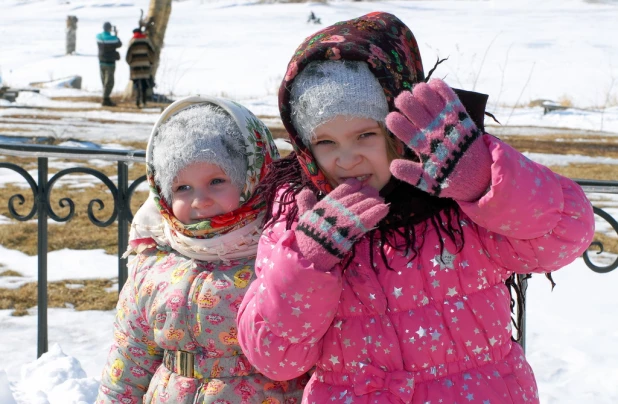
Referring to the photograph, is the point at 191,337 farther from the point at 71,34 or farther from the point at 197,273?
the point at 71,34

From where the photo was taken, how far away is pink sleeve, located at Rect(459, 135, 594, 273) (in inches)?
64.7

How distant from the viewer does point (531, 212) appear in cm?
165

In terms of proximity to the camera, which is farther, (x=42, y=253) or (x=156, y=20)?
(x=156, y=20)

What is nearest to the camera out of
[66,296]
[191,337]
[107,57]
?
[191,337]

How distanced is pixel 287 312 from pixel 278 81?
21.7 metres

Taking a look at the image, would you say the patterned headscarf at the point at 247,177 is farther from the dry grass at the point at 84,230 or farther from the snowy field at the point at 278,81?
the dry grass at the point at 84,230

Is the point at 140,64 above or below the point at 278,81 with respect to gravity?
above

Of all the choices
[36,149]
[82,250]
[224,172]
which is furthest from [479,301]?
[82,250]

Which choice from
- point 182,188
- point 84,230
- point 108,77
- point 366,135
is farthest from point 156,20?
point 366,135

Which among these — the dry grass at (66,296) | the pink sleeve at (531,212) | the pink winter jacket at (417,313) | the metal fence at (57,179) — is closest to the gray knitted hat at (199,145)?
the pink winter jacket at (417,313)

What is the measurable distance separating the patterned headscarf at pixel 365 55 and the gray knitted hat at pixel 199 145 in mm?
393

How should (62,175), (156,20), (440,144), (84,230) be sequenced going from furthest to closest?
(156,20) < (84,230) < (62,175) < (440,144)

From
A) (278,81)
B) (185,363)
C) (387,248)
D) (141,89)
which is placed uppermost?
(387,248)

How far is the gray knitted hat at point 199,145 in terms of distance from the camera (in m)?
2.25
